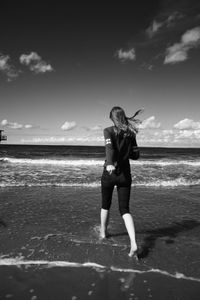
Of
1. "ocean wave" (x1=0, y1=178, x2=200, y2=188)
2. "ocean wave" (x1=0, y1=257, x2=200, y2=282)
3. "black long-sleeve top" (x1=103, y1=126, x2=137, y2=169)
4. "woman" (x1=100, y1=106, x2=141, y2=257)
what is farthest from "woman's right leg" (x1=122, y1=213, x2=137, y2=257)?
"ocean wave" (x1=0, y1=178, x2=200, y2=188)

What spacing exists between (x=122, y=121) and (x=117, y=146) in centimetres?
41

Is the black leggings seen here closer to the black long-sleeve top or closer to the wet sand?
the black long-sleeve top

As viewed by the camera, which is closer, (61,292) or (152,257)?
(61,292)

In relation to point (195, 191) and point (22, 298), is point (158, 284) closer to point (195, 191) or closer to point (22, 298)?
point (22, 298)

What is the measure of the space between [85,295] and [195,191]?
8144mm

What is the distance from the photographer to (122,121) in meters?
3.86

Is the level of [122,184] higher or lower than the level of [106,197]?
higher

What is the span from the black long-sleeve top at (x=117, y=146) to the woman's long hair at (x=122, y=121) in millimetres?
67

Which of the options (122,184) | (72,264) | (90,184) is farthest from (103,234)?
(90,184)

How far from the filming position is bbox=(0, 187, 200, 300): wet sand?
3033 millimetres

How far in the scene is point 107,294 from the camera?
293 cm

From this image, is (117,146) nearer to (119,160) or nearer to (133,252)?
(119,160)

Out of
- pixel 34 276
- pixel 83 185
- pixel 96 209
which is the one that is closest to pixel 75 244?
pixel 34 276

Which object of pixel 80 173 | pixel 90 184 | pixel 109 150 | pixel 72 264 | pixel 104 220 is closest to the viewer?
pixel 72 264
